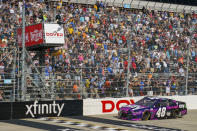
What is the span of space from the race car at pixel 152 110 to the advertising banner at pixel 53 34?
4.07 m

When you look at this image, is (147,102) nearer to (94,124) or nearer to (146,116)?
(146,116)

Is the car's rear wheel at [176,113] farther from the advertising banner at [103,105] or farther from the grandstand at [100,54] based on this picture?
the advertising banner at [103,105]

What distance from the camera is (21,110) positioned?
18312 millimetres

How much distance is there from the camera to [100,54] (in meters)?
23.6

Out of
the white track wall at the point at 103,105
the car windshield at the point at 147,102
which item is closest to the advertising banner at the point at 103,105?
the white track wall at the point at 103,105

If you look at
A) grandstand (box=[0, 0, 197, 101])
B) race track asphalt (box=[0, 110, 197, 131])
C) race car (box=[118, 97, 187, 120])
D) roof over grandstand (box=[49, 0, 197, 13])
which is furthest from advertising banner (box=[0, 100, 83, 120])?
roof over grandstand (box=[49, 0, 197, 13])

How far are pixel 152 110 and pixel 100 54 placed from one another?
5742mm

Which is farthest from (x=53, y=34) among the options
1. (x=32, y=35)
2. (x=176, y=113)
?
(x=176, y=113)

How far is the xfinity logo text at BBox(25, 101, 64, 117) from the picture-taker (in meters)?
18.6

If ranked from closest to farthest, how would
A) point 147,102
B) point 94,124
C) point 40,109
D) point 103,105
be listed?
point 94,124
point 40,109
point 147,102
point 103,105

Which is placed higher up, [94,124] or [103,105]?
[103,105]

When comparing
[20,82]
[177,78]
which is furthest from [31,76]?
[177,78]

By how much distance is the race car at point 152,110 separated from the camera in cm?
1848

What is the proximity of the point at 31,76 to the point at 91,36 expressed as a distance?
8.13 meters
